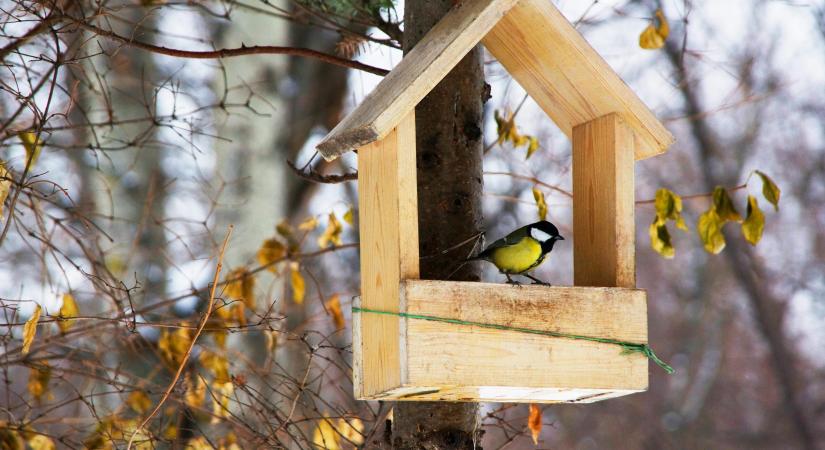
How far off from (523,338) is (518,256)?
48 cm

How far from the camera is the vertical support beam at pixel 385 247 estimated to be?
2.27 meters

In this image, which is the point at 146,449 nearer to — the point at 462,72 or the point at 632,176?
the point at 462,72

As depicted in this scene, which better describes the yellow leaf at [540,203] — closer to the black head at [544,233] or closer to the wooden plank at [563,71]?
the black head at [544,233]

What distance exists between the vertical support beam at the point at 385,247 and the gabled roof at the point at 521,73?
8cm

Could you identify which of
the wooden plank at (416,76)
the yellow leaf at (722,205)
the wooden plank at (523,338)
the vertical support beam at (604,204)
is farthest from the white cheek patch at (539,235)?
the wooden plank at (416,76)

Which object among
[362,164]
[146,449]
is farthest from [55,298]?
[362,164]

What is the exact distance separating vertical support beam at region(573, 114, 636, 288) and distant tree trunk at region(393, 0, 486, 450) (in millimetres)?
316

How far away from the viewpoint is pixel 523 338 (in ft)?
7.60

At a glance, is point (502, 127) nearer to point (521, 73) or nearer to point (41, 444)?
point (521, 73)

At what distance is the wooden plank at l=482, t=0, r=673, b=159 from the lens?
8.15ft

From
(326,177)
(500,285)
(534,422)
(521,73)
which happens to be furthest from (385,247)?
(534,422)

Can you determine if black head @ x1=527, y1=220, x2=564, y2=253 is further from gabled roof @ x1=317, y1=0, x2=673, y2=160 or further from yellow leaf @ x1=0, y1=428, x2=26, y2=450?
yellow leaf @ x1=0, y1=428, x2=26, y2=450

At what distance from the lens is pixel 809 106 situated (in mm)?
11195

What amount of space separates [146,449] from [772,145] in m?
10.1
